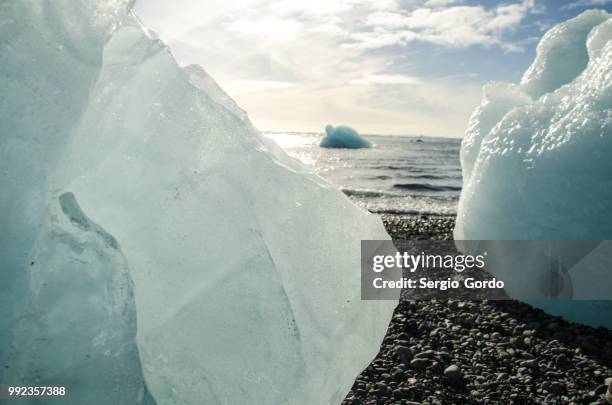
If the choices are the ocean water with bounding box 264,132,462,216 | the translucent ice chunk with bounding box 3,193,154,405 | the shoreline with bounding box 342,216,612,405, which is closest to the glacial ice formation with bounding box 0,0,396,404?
the translucent ice chunk with bounding box 3,193,154,405

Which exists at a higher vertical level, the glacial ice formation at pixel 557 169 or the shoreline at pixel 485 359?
the glacial ice formation at pixel 557 169

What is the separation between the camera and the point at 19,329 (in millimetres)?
2119

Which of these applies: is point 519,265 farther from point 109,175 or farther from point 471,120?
point 109,175

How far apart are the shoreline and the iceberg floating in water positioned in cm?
3874

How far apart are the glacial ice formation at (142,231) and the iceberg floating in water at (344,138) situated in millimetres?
41327

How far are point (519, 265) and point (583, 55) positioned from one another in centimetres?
368

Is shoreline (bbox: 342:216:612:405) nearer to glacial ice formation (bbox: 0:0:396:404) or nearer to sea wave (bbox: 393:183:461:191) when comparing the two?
glacial ice formation (bbox: 0:0:396:404)

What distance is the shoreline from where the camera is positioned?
3719mm

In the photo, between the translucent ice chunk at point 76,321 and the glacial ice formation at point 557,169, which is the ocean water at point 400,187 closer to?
the glacial ice formation at point 557,169

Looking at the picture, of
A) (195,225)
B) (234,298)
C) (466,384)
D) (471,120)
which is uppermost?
(471,120)

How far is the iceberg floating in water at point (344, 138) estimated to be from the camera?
143 ft

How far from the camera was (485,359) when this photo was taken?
429 cm

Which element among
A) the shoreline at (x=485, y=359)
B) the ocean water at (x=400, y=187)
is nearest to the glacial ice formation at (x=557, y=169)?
the shoreline at (x=485, y=359)

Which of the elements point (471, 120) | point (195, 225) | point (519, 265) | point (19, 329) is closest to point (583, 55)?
point (471, 120)
